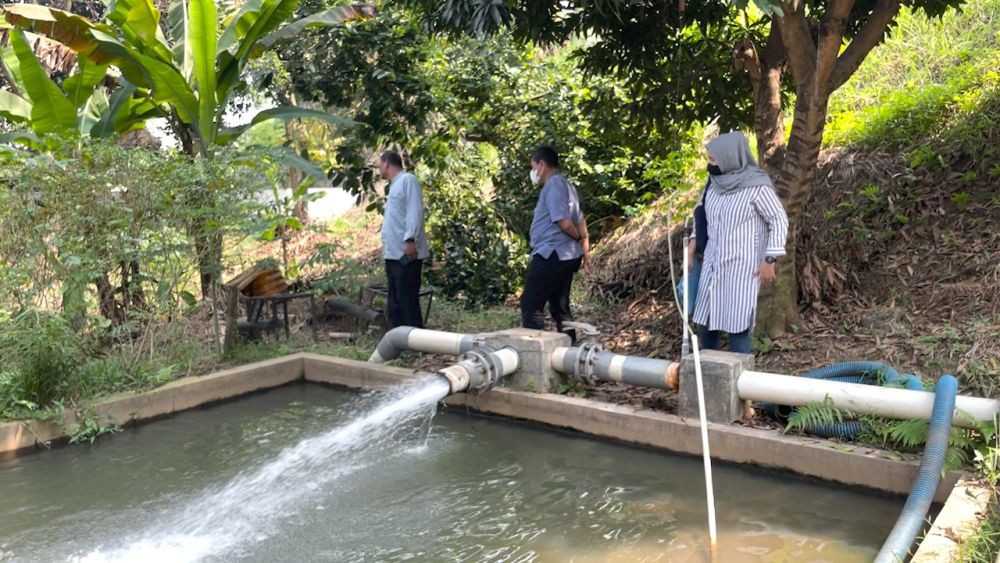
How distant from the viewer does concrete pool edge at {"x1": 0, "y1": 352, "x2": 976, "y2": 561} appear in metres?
4.58

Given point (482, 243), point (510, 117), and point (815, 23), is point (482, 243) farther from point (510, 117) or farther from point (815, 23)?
point (815, 23)

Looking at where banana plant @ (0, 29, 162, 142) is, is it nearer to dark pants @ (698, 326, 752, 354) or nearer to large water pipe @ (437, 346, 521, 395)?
large water pipe @ (437, 346, 521, 395)

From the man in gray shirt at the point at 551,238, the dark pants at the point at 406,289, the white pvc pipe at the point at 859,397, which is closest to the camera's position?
the white pvc pipe at the point at 859,397

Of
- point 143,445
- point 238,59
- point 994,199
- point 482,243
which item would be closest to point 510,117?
point 482,243

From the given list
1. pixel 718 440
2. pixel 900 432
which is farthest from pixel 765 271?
pixel 900 432

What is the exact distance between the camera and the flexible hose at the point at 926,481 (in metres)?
3.53

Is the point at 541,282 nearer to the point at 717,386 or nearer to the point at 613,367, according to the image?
the point at 613,367

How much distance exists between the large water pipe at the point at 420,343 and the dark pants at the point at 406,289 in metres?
0.47

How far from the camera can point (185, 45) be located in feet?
26.4

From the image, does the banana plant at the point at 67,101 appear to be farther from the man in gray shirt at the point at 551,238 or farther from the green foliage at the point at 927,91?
the green foliage at the point at 927,91

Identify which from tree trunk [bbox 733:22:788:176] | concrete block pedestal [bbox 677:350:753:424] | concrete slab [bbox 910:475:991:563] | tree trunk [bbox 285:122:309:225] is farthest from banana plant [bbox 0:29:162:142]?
concrete slab [bbox 910:475:991:563]

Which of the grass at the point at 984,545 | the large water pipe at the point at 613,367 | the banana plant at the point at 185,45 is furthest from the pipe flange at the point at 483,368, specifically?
the banana plant at the point at 185,45

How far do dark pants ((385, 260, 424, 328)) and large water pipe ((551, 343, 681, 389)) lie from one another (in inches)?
76.1

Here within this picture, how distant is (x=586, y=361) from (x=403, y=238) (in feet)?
7.80
